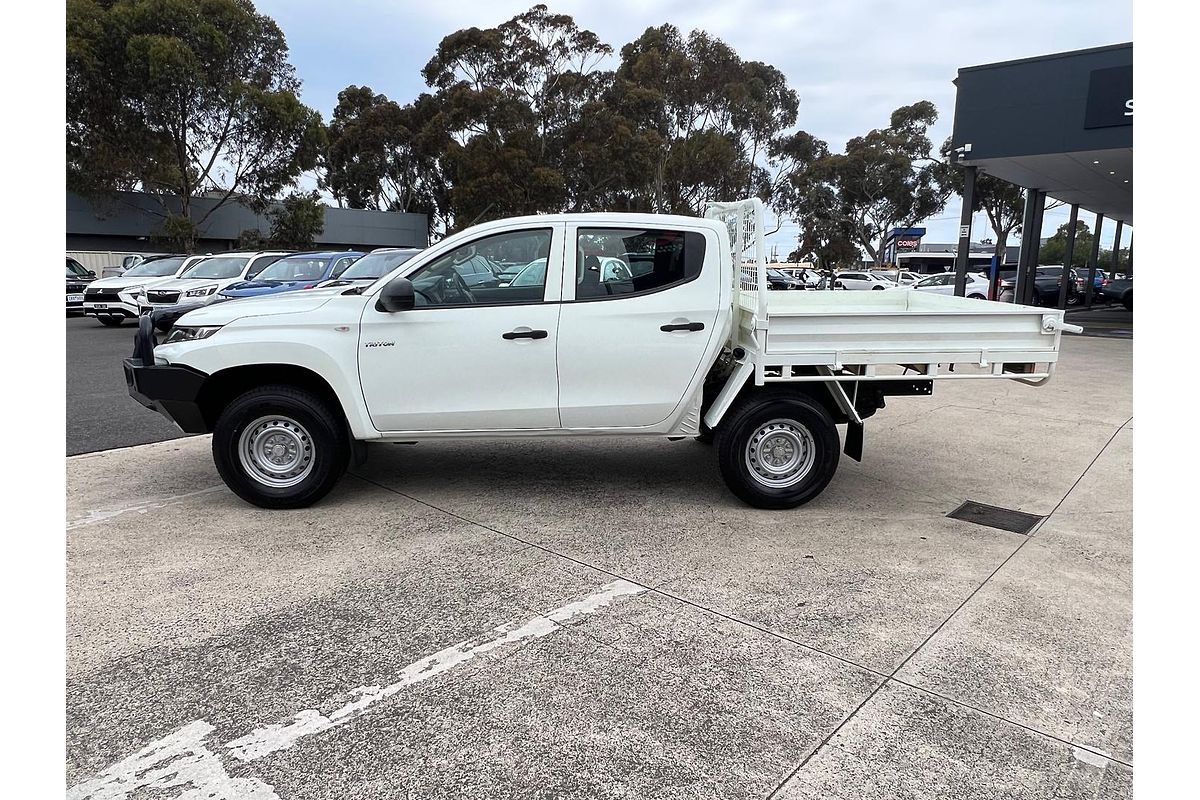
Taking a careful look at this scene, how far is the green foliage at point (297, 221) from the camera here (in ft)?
112

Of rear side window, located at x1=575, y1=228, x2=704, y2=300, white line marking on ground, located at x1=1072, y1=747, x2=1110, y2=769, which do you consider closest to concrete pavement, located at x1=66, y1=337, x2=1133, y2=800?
white line marking on ground, located at x1=1072, y1=747, x2=1110, y2=769

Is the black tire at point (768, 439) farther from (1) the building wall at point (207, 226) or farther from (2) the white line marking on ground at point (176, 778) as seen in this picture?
(1) the building wall at point (207, 226)

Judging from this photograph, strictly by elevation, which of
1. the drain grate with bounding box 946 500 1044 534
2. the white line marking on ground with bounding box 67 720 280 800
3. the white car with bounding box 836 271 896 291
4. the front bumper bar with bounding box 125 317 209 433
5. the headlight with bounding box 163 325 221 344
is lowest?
the white line marking on ground with bounding box 67 720 280 800

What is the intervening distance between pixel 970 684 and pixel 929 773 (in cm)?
69

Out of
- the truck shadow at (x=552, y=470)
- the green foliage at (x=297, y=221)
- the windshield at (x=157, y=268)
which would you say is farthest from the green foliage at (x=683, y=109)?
the truck shadow at (x=552, y=470)

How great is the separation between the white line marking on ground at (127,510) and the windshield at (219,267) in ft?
42.1

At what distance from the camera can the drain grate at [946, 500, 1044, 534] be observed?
A: 17.2ft

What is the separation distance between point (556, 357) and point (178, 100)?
29183mm

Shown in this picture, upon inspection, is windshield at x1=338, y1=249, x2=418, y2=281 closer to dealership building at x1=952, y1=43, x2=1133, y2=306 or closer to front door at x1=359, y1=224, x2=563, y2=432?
front door at x1=359, y1=224, x2=563, y2=432

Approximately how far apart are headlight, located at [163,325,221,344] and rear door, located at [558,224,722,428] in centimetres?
231

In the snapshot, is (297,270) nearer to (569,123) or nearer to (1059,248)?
(569,123)

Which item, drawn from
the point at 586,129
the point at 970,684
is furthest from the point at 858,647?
the point at 586,129

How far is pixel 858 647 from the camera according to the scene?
3586 millimetres

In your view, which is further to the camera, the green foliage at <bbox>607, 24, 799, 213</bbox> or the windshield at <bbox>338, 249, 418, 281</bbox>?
the green foliage at <bbox>607, 24, 799, 213</bbox>
